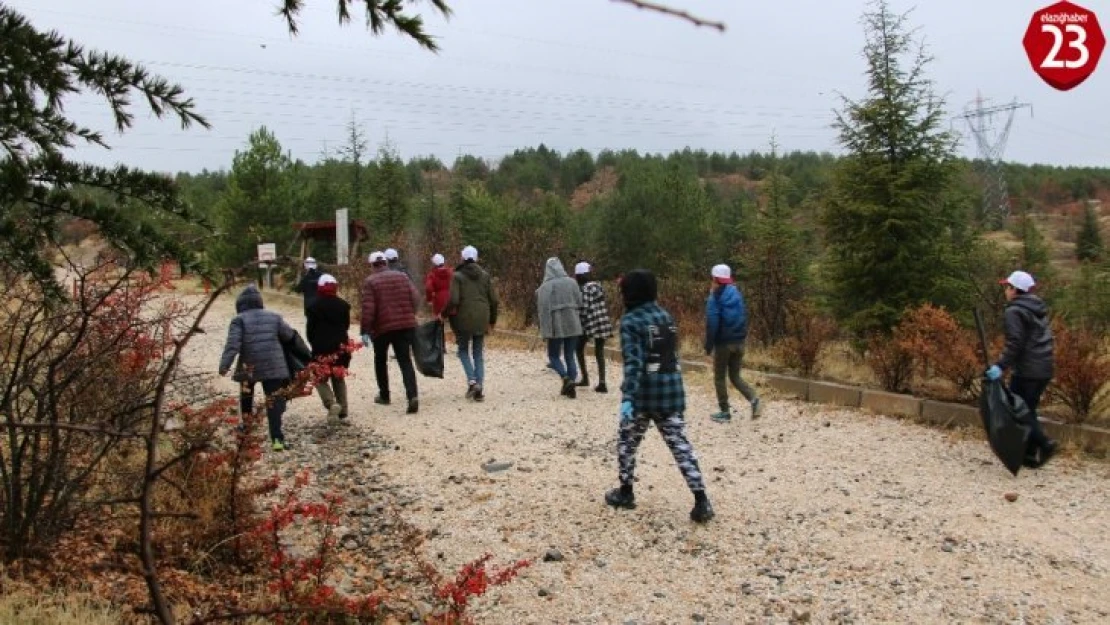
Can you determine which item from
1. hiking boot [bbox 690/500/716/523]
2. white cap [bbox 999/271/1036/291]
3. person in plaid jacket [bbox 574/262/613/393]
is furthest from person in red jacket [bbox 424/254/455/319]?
white cap [bbox 999/271/1036/291]

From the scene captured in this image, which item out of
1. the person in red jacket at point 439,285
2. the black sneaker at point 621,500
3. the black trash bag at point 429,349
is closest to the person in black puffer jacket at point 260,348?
the black trash bag at point 429,349

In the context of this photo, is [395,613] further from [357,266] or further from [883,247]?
[357,266]

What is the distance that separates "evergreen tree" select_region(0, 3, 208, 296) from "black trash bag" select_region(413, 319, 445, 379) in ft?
24.1

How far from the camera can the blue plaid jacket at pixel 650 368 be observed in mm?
5543

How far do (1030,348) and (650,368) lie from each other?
323 centimetres

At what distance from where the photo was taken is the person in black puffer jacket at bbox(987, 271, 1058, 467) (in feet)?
21.3

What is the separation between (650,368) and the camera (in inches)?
219

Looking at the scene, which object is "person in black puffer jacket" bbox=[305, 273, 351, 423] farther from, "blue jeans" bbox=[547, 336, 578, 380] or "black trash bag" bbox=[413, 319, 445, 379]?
"blue jeans" bbox=[547, 336, 578, 380]

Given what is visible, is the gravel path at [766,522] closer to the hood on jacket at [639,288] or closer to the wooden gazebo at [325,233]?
the hood on jacket at [639,288]

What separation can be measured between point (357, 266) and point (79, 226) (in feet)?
68.4

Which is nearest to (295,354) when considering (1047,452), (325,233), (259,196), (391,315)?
(391,315)

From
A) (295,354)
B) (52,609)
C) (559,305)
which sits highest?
(559,305)

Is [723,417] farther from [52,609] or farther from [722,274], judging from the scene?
[52,609]

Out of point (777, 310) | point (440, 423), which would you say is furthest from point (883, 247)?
point (440, 423)
